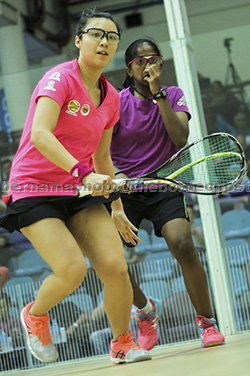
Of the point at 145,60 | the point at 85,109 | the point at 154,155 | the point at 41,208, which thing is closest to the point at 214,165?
the point at 154,155

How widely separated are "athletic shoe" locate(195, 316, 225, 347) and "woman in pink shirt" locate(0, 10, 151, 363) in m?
0.37

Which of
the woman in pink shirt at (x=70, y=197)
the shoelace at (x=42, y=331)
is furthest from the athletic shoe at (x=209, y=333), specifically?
the shoelace at (x=42, y=331)

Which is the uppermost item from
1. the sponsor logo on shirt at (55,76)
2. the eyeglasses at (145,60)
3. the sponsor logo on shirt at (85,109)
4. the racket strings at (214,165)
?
the eyeglasses at (145,60)

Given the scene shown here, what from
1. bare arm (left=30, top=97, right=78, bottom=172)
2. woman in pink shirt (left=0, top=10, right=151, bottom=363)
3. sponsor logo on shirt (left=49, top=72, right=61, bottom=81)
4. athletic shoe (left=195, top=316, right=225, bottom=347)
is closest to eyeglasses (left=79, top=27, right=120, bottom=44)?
woman in pink shirt (left=0, top=10, right=151, bottom=363)

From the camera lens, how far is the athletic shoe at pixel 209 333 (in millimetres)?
2469

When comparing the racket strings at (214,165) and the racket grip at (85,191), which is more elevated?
the racket strings at (214,165)

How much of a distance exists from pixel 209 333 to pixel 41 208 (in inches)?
36.0

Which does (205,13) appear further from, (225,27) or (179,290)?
(179,290)

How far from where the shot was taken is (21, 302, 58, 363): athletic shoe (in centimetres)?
212

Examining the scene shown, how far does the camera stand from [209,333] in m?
2.50

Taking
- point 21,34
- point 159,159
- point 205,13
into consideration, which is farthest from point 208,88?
point 21,34

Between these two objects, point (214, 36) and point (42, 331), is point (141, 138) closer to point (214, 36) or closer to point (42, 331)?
point (42, 331)

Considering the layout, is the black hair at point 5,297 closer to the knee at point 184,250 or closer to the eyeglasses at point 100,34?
the knee at point 184,250

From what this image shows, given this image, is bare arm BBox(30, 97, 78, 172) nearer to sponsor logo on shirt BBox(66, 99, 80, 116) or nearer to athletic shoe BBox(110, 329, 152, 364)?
sponsor logo on shirt BBox(66, 99, 80, 116)
